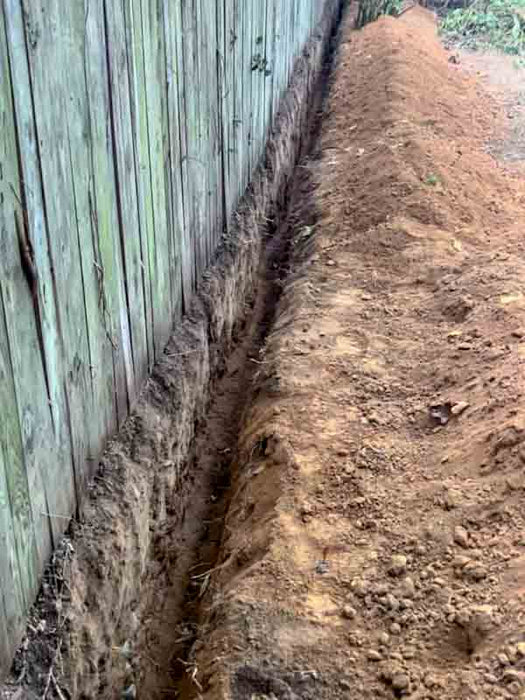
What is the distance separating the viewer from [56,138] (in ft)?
7.26

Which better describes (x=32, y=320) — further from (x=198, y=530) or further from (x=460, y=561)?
(x=198, y=530)

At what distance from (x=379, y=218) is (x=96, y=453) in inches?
136

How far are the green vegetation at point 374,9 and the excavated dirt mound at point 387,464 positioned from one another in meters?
6.96

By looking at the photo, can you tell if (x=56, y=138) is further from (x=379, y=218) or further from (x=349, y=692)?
(x=379, y=218)

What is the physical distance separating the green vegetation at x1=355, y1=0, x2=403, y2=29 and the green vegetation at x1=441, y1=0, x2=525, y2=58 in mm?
1175

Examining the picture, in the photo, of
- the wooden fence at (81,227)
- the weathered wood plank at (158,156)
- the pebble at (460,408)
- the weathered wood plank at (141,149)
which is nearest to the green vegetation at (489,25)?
the wooden fence at (81,227)

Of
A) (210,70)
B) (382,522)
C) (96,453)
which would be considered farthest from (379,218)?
(96,453)

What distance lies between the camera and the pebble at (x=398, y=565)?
8.97ft

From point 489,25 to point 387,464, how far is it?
39.8 feet

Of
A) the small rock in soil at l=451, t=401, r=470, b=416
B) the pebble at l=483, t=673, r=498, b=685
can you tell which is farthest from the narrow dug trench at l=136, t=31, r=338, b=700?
the small rock in soil at l=451, t=401, r=470, b=416

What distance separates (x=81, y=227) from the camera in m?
2.46

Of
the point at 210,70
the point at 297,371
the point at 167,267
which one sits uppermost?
the point at 210,70

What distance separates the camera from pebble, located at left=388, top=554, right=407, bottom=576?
8.97 ft

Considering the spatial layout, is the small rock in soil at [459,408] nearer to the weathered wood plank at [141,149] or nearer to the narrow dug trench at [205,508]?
the narrow dug trench at [205,508]
